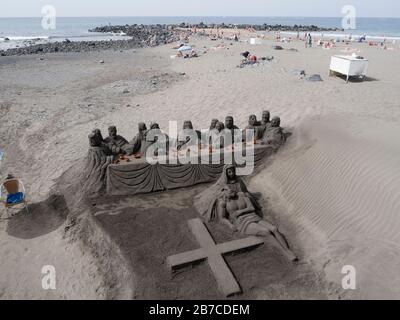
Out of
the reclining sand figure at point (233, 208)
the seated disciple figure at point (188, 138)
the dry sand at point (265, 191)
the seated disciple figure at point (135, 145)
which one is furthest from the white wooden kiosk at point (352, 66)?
the reclining sand figure at point (233, 208)

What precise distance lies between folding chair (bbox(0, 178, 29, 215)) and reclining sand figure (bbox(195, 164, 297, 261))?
4.60 meters

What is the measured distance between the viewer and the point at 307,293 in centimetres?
621

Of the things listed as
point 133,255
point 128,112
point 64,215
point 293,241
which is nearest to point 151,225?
point 133,255

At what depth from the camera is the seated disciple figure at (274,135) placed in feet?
35.2

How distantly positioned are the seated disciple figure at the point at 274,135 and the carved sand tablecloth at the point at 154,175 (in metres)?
1.72

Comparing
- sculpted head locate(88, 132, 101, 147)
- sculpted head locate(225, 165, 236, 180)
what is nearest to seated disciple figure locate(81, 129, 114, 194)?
sculpted head locate(88, 132, 101, 147)

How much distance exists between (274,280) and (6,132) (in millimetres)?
13459

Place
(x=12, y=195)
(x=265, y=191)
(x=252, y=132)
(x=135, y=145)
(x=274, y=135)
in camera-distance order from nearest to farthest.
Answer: (x=12, y=195)
(x=265, y=191)
(x=135, y=145)
(x=274, y=135)
(x=252, y=132)

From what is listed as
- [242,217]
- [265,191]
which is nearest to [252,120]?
[265,191]

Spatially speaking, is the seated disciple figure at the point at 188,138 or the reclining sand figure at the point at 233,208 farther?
the seated disciple figure at the point at 188,138

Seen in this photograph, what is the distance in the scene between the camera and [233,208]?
789cm

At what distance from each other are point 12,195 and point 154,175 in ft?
11.9

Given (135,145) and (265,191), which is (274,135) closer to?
(265,191)

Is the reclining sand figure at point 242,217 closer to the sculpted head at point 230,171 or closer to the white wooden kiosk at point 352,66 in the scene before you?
the sculpted head at point 230,171
